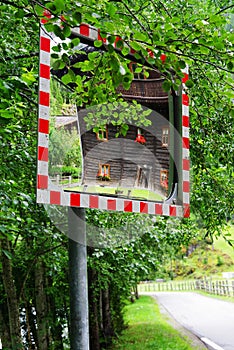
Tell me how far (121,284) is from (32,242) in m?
3.28

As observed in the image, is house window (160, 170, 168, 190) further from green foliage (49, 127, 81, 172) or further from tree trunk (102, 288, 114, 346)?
tree trunk (102, 288, 114, 346)

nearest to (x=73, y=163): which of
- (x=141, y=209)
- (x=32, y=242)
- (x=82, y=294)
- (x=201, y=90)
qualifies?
(x=141, y=209)

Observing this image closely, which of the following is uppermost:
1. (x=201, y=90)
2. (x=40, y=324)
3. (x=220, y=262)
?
(x=201, y=90)

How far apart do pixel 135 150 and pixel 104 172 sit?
0.78 feet

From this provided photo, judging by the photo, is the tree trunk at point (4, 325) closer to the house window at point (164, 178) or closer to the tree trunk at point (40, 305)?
the tree trunk at point (40, 305)

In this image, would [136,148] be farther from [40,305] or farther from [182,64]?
[40,305]

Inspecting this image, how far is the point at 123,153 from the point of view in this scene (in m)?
2.75

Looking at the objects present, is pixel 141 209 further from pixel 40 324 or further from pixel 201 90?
pixel 40 324

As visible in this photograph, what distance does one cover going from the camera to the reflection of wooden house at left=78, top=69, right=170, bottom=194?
8.79 feet

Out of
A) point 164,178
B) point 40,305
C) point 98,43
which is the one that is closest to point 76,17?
point 98,43

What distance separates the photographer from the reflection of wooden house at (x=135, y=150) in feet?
8.79

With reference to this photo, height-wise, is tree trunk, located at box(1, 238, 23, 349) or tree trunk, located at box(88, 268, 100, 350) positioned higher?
tree trunk, located at box(1, 238, 23, 349)

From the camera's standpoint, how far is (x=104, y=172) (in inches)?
105

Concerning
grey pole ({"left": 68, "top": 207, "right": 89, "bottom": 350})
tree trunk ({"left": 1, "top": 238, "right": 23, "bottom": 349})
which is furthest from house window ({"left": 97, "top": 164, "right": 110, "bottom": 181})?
tree trunk ({"left": 1, "top": 238, "right": 23, "bottom": 349})
